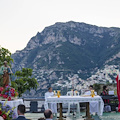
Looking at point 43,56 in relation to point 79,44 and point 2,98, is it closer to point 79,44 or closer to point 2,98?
point 79,44

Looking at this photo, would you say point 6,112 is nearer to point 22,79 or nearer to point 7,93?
point 7,93

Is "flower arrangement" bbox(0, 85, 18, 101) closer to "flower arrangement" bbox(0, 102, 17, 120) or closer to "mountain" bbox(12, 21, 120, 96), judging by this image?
"flower arrangement" bbox(0, 102, 17, 120)

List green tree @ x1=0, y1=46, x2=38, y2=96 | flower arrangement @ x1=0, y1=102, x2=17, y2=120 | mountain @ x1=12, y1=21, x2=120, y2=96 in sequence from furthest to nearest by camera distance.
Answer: mountain @ x1=12, y1=21, x2=120, y2=96 → green tree @ x1=0, y1=46, x2=38, y2=96 → flower arrangement @ x1=0, y1=102, x2=17, y2=120

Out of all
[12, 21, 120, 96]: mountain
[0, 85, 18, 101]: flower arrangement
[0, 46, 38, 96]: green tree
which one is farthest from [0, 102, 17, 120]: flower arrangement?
[12, 21, 120, 96]: mountain

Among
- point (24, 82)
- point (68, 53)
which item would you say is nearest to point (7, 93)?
point (24, 82)

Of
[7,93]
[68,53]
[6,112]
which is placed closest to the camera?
[6,112]

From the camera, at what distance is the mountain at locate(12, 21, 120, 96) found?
3920 inches

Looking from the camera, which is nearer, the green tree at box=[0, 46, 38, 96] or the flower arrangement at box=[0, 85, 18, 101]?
the flower arrangement at box=[0, 85, 18, 101]

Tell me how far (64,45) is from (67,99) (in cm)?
10020

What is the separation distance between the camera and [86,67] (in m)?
104

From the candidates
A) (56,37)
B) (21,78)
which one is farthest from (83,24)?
(21,78)

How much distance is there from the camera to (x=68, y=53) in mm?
103500

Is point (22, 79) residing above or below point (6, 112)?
above

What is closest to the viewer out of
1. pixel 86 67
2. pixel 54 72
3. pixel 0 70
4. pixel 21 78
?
pixel 0 70
